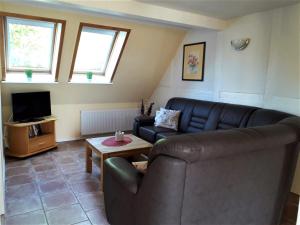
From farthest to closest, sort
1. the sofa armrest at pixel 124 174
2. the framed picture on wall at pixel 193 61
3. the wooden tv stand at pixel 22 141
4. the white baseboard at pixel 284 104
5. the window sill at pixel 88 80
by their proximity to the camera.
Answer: the window sill at pixel 88 80, the framed picture on wall at pixel 193 61, the wooden tv stand at pixel 22 141, the white baseboard at pixel 284 104, the sofa armrest at pixel 124 174

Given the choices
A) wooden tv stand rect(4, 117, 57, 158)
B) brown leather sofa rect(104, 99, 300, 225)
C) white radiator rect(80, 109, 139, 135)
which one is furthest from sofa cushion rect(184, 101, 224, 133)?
wooden tv stand rect(4, 117, 57, 158)

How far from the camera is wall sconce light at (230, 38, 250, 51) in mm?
3419

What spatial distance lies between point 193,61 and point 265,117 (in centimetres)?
190

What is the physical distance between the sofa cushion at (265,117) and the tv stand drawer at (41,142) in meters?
3.21

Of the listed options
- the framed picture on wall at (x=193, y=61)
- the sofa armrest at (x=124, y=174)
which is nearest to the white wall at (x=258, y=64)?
the framed picture on wall at (x=193, y=61)

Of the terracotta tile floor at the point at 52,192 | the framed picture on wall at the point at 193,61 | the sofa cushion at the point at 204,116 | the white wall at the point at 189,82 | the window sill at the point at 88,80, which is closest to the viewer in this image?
the terracotta tile floor at the point at 52,192

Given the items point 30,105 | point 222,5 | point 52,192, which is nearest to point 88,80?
point 30,105

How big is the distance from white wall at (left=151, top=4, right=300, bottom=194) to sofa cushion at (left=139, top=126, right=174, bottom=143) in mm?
988

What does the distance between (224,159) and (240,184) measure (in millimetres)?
276

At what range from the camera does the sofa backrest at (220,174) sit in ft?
4.60

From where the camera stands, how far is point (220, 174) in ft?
5.02

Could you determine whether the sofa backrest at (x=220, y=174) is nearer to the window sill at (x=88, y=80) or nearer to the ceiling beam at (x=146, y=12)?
the ceiling beam at (x=146, y=12)

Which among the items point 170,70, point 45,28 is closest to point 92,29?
point 45,28

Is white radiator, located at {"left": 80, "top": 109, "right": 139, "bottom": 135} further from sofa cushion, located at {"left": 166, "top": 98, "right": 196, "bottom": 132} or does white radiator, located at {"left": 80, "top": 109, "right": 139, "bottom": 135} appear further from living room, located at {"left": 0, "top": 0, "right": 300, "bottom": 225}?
sofa cushion, located at {"left": 166, "top": 98, "right": 196, "bottom": 132}
